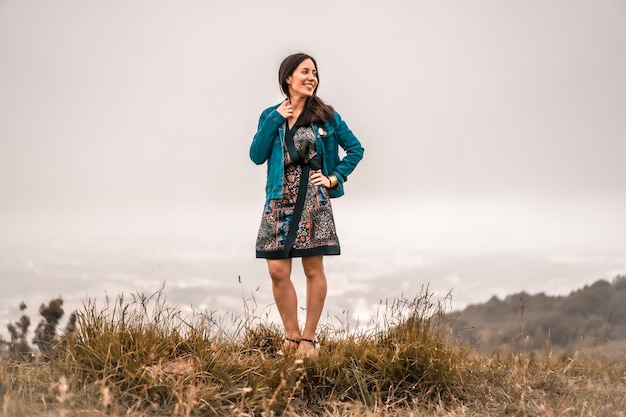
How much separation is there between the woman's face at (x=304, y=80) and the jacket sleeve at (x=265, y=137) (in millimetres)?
255

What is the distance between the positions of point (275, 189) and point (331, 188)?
52 centimetres

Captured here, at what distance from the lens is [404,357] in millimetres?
5527

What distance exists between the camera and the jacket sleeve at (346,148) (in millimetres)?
6098

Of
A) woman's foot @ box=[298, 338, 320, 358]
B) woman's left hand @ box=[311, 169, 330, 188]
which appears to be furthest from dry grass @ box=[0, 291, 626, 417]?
woman's left hand @ box=[311, 169, 330, 188]

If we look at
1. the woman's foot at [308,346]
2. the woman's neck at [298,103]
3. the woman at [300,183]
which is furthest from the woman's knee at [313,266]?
the woman's neck at [298,103]

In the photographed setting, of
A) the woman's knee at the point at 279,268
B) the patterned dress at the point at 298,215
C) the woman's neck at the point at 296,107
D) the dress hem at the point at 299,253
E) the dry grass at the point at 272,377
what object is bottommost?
the dry grass at the point at 272,377

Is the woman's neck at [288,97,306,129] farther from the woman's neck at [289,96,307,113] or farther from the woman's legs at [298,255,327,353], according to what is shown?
the woman's legs at [298,255,327,353]

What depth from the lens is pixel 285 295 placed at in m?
5.94

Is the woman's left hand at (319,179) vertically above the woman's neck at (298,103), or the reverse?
the woman's neck at (298,103)

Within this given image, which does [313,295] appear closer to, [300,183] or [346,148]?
[300,183]

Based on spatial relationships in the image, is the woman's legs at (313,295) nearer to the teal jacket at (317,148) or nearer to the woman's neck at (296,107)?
the teal jacket at (317,148)

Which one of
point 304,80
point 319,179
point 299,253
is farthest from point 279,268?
point 304,80

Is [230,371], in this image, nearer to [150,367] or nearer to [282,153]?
[150,367]

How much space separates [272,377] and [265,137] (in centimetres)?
197
